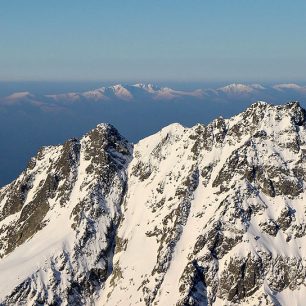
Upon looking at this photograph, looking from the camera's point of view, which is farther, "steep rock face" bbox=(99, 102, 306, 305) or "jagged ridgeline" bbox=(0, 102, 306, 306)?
"jagged ridgeline" bbox=(0, 102, 306, 306)

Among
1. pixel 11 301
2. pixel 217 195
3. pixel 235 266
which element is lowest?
pixel 11 301

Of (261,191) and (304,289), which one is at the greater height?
(261,191)

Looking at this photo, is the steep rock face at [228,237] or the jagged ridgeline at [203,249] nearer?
the steep rock face at [228,237]

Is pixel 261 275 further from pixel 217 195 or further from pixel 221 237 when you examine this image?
pixel 217 195

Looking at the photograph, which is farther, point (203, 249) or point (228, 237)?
point (203, 249)

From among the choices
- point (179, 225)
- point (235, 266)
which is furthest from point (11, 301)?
point (235, 266)

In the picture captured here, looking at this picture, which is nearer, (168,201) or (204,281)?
(204,281)

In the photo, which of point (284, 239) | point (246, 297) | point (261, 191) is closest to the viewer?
point (246, 297)

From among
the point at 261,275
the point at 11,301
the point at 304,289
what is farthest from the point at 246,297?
the point at 11,301

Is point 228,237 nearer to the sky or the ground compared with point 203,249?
nearer to the sky

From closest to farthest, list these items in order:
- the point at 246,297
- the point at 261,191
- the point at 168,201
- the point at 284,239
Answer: the point at 246,297 < the point at 284,239 < the point at 261,191 < the point at 168,201
